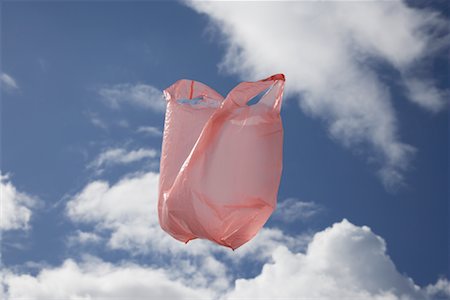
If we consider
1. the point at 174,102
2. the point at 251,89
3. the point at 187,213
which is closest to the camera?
the point at 187,213

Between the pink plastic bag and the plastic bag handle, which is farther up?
the plastic bag handle

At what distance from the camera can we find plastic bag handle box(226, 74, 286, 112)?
4746 millimetres

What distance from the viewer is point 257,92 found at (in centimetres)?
480

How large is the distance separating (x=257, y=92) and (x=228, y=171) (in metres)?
0.75

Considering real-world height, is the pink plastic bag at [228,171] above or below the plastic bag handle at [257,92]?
below

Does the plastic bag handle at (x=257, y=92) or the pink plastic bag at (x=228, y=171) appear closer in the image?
the pink plastic bag at (x=228, y=171)

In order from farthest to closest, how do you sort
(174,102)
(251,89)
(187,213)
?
1. (174,102)
2. (251,89)
3. (187,213)

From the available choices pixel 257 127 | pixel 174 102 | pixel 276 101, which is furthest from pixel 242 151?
pixel 174 102

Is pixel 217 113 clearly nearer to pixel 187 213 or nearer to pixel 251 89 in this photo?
pixel 251 89

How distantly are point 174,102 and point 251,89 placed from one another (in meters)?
0.79

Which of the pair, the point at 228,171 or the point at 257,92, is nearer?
the point at 228,171

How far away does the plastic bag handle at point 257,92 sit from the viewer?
475 centimetres

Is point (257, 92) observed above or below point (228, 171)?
above

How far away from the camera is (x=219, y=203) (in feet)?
14.8
